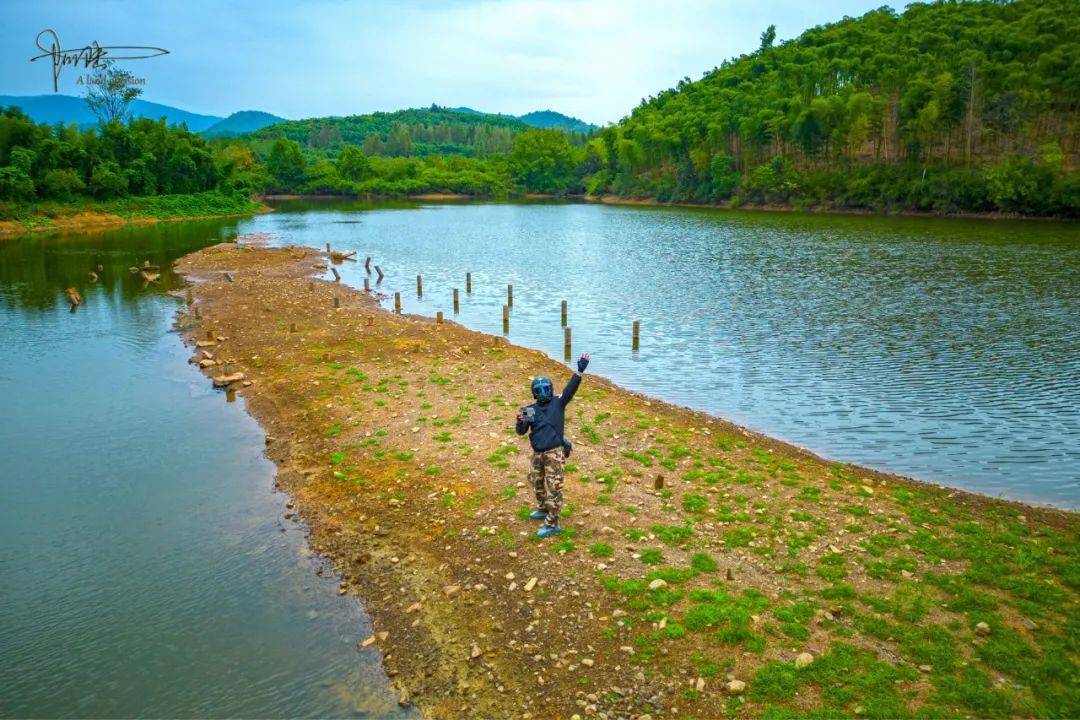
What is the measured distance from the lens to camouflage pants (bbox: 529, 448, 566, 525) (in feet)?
40.8

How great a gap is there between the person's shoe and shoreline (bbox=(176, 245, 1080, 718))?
252 mm

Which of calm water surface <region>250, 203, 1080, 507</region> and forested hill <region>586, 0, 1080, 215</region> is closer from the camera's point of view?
calm water surface <region>250, 203, 1080, 507</region>

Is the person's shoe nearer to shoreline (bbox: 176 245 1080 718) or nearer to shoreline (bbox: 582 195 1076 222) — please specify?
shoreline (bbox: 176 245 1080 718)

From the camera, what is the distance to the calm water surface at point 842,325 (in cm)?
2022

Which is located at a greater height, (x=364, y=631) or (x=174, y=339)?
(x=174, y=339)

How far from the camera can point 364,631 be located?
11.3 metres

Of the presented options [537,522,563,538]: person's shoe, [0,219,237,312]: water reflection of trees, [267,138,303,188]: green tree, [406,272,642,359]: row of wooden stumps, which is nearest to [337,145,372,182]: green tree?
[267,138,303,188]: green tree

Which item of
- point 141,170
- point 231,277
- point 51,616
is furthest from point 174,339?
point 141,170

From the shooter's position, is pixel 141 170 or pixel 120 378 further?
pixel 141 170

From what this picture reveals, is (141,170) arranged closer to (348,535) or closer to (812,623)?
(348,535)

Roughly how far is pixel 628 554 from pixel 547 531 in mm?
1645

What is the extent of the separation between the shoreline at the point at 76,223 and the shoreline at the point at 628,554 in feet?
266

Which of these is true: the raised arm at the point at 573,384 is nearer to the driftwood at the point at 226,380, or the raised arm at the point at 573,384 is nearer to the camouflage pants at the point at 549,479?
the camouflage pants at the point at 549,479

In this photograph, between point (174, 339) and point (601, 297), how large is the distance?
24.2 meters
